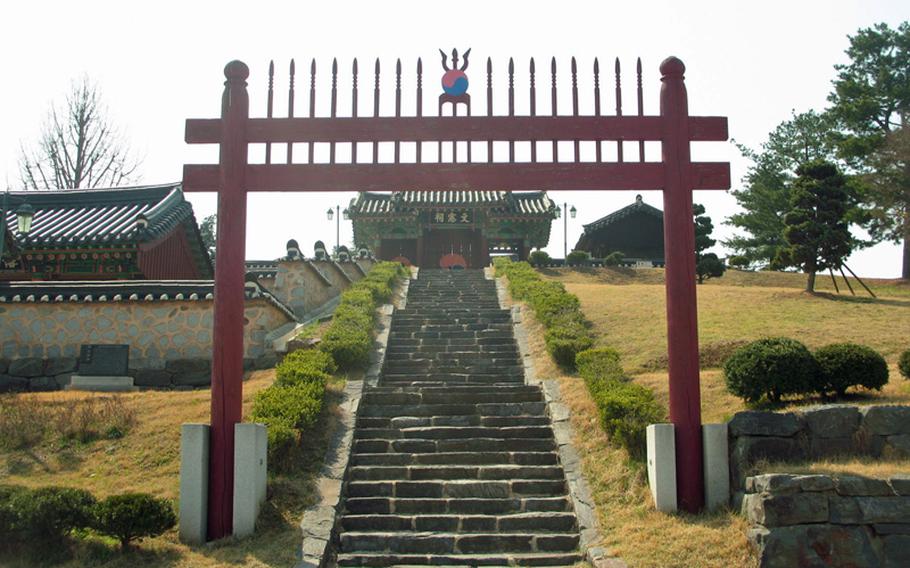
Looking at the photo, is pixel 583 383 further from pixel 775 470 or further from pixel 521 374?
pixel 775 470

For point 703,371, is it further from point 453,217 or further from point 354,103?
point 453,217

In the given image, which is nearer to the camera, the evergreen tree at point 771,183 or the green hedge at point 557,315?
the green hedge at point 557,315

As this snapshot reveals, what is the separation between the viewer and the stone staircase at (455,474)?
9.84 metres

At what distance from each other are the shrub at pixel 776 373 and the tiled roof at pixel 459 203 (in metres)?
29.0

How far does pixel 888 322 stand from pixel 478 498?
11572mm

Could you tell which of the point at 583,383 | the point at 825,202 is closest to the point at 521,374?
the point at 583,383

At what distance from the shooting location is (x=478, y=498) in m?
10.8

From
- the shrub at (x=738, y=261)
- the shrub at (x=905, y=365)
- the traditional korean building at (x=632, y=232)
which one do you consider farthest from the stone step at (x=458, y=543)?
the traditional korean building at (x=632, y=232)

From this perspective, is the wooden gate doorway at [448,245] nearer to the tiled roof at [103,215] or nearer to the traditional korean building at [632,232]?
the traditional korean building at [632,232]

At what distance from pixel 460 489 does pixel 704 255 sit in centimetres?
2431

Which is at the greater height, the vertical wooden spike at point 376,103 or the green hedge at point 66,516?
the vertical wooden spike at point 376,103

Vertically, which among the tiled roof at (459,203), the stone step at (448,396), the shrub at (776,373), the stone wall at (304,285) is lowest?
the stone step at (448,396)

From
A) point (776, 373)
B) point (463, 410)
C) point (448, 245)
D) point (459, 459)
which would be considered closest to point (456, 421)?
point (463, 410)

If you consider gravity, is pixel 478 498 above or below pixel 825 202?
below
